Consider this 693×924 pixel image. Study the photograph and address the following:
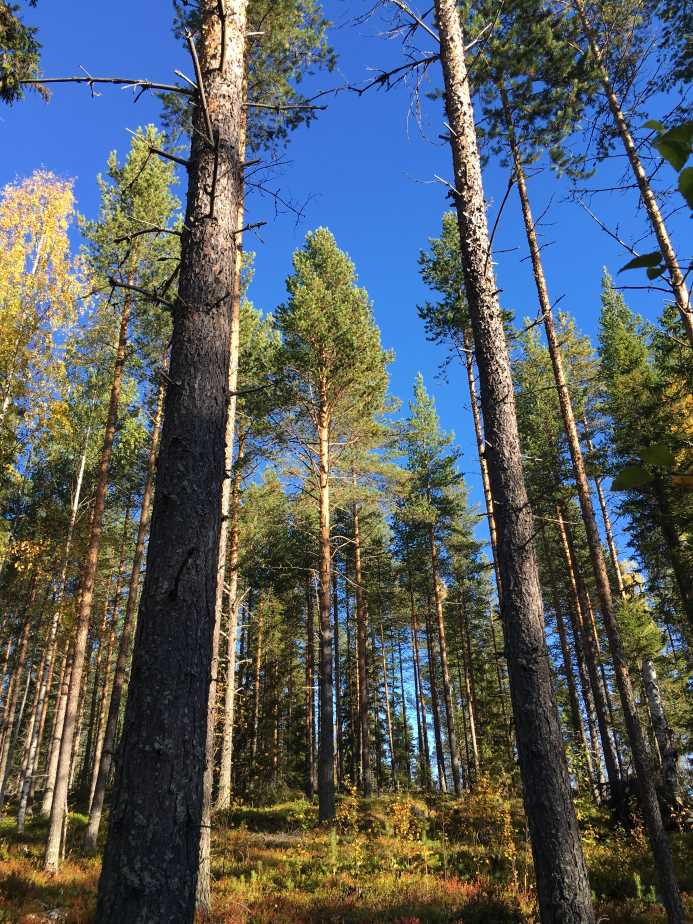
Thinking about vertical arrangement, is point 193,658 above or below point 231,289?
below

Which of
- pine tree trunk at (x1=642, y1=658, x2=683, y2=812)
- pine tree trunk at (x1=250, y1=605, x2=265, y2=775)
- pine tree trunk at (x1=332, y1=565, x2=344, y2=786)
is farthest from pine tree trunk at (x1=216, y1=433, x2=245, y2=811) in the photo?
pine tree trunk at (x1=642, y1=658, x2=683, y2=812)

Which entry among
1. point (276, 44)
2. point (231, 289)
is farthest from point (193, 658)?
point (276, 44)

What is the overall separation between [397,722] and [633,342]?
2738 centimetres

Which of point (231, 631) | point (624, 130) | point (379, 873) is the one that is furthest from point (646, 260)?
point (231, 631)

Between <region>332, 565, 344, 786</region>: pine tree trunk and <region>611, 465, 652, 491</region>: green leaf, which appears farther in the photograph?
<region>332, 565, 344, 786</region>: pine tree trunk

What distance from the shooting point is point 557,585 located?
2547 centimetres

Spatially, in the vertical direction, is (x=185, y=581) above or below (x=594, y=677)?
below

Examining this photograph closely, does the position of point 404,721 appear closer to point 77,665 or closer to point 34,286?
point 77,665

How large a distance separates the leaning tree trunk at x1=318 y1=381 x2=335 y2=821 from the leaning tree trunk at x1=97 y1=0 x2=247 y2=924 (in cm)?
1076

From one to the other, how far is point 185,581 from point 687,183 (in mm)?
2672

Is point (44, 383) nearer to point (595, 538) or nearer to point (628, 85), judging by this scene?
point (595, 538)

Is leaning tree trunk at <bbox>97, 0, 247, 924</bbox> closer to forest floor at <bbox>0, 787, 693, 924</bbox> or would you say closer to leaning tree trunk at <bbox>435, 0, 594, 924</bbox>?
leaning tree trunk at <bbox>435, 0, 594, 924</bbox>

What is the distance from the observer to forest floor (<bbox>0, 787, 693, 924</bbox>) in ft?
24.0

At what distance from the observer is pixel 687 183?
2.52ft
